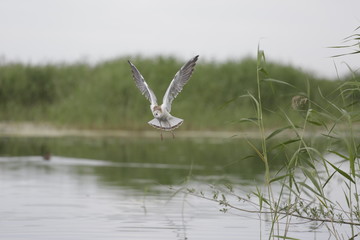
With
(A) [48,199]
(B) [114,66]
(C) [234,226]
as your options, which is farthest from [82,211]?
(B) [114,66]

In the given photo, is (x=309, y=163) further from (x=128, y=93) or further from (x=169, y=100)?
(x=128, y=93)

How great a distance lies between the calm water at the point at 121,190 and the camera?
6.95 meters

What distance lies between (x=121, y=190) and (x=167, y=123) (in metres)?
3.62

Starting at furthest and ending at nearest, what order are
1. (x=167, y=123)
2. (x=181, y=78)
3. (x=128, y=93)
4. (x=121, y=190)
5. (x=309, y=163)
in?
1. (x=128, y=93)
2. (x=121, y=190)
3. (x=181, y=78)
4. (x=167, y=123)
5. (x=309, y=163)

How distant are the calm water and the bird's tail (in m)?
0.46

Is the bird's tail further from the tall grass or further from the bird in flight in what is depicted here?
the tall grass

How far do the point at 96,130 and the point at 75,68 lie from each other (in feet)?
14.5

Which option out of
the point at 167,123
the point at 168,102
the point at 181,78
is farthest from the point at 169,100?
the point at 167,123

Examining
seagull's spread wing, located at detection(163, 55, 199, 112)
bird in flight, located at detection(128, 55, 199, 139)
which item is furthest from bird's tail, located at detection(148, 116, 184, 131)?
seagull's spread wing, located at detection(163, 55, 199, 112)

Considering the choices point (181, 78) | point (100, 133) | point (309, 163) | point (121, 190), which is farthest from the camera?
point (100, 133)

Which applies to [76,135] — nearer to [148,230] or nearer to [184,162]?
[184,162]

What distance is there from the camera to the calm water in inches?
273

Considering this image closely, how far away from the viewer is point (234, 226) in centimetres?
718

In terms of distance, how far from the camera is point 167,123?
259 inches
